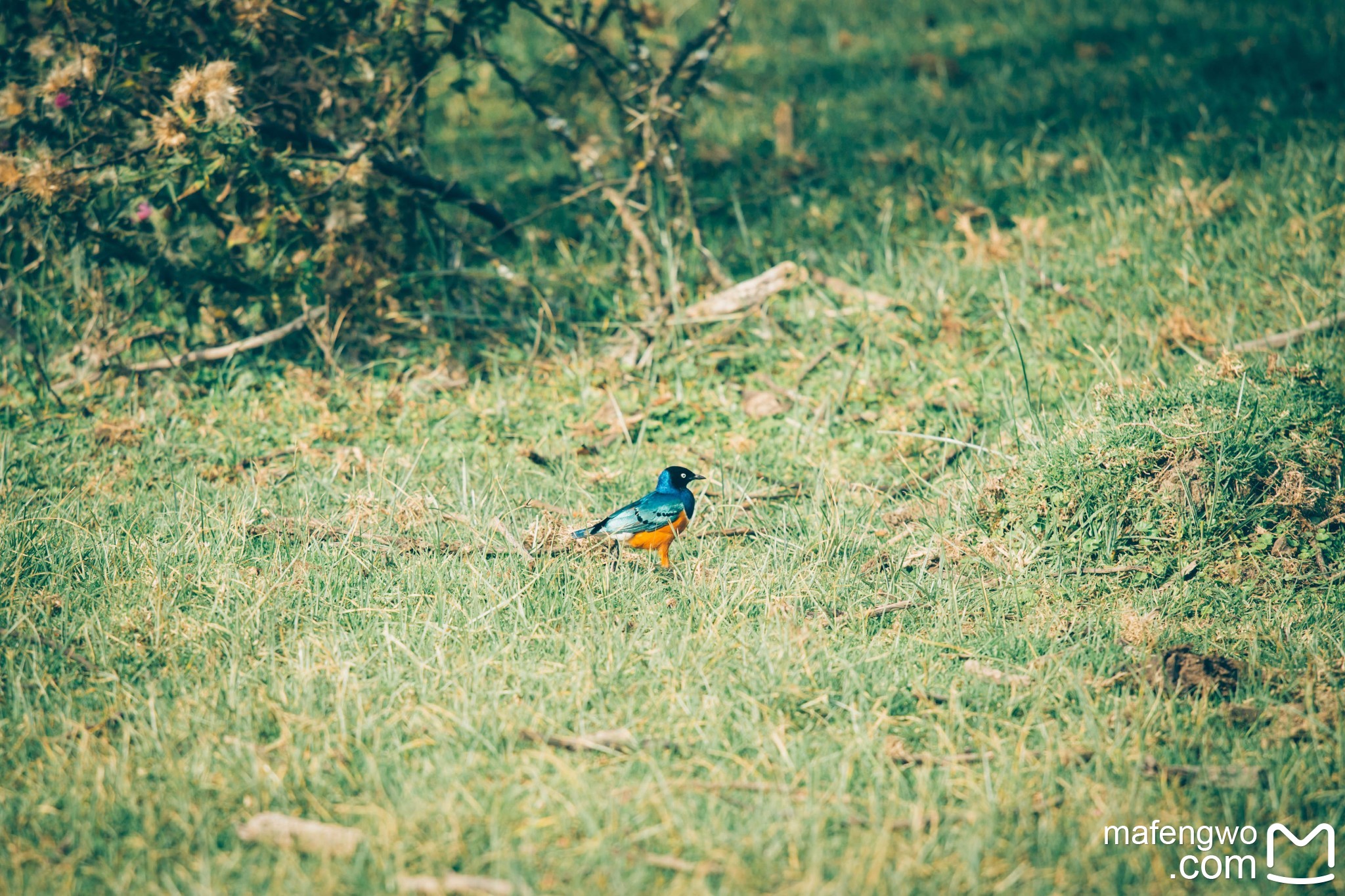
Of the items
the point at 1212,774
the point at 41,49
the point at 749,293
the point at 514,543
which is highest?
the point at 41,49

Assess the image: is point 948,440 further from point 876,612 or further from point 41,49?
point 41,49

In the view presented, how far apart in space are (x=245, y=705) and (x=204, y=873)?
2.05ft

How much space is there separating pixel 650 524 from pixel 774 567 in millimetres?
468

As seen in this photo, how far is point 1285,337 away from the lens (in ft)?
16.0

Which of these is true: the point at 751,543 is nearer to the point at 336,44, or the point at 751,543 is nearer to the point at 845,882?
the point at 845,882

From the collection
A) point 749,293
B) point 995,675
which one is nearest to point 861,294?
point 749,293

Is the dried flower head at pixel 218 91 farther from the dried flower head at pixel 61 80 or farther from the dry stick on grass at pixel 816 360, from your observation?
the dry stick on grass at pixel 816 360

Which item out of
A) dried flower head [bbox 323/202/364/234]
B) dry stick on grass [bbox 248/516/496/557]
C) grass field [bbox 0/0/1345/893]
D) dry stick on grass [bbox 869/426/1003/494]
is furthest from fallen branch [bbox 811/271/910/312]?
dry stick on grass [bbox 248/516/496/557]

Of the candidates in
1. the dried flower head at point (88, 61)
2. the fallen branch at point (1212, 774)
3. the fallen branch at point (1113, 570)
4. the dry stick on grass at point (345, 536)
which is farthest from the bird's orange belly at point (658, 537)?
the dried flower head at point (88, 61)

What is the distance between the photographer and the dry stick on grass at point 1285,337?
487 cm

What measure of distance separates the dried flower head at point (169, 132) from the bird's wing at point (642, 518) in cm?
234

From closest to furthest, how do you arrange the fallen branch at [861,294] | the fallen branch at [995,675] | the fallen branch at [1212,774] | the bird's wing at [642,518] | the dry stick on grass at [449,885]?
the dry stick on grass at [449,885] → the fallen branch at [1212,774] → the fallen branch at [995,675] → the bird's wing at [642,518] → the fallen branch at [861,294]

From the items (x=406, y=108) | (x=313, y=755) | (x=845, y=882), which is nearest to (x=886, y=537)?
(x=845, y=882)

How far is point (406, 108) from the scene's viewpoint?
5.30m
